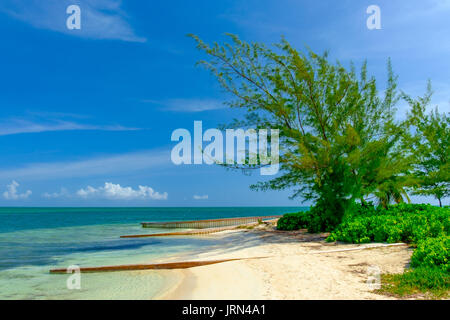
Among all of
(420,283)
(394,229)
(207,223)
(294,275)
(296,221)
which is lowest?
(207,223)

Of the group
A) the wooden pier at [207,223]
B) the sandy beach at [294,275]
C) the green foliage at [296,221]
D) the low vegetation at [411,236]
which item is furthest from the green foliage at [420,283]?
the wooden pier at [207,223]

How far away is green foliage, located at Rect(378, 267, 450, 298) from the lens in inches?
244

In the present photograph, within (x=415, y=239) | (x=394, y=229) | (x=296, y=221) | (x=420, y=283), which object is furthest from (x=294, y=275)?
(x=296, y=221)

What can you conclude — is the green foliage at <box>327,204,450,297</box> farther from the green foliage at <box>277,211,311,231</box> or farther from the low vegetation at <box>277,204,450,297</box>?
the green foliage at <box>277,211,311,231</box>

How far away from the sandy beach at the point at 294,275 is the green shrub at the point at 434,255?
0.51 metres

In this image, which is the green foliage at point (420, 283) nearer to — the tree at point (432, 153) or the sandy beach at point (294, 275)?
the sandy beach at point (294, 275)

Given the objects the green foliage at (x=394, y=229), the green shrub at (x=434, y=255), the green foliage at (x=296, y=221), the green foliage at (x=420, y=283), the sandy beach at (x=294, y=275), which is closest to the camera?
the green foliage at (x=420, y=283)

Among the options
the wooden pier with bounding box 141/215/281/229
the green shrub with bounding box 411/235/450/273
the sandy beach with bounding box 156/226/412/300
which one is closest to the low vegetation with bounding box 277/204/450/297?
the green shrub with bounding box 411/235/450/273

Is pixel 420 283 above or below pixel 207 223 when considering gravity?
above

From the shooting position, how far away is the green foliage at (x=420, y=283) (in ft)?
20.3

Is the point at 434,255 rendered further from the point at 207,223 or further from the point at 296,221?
the point at 207,223

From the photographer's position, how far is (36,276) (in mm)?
10578

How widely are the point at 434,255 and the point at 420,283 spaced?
4.68ft

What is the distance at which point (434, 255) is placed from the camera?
7574 millimetres
